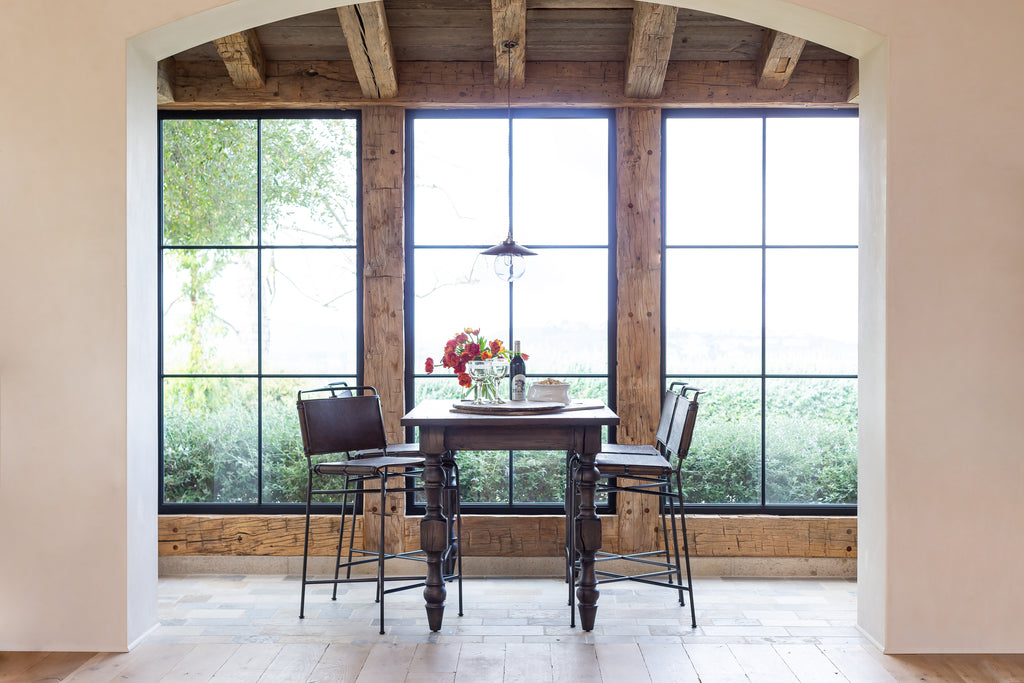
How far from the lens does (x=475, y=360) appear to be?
3570mm

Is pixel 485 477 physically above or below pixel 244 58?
below

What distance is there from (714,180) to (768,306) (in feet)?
2.50

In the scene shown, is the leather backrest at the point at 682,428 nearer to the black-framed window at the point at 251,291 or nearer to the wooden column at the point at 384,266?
the wooden column at the point at 384,266

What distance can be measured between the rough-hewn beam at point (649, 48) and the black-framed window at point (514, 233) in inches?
13.0

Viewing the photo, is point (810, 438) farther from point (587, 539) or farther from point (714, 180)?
point (587, 539)

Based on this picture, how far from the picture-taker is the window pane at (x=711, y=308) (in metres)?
4.21

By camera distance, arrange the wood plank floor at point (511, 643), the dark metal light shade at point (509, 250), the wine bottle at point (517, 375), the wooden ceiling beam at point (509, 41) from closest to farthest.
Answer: the wood plank floor at point (511, 643)
the dark metal light shade at point (509, 250)
the wooden ceiling beam at point (509, 41)
the wine bottle at point (517, 375)

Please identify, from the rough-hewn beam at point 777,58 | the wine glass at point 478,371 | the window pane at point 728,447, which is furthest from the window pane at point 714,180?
the wine glass at point 478,371

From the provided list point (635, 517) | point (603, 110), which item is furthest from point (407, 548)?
point (603, 110)

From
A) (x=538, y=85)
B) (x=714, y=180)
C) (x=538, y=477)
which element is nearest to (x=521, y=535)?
(x=538, y=477)
